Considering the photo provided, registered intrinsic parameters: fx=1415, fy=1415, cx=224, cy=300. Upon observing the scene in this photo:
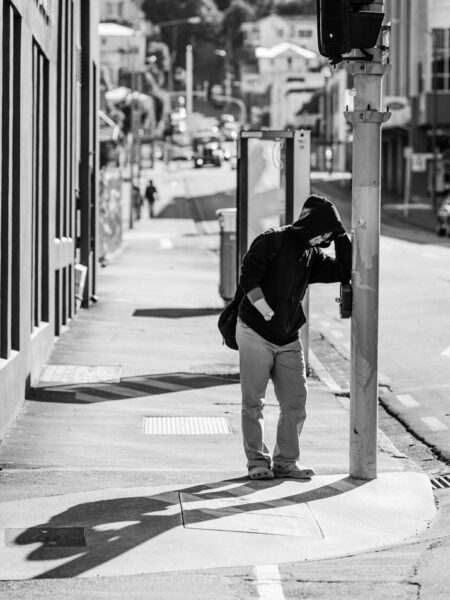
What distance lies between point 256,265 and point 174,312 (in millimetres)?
13411

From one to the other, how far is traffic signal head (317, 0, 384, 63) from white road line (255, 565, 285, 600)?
133 inches

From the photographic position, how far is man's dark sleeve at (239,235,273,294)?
900cm

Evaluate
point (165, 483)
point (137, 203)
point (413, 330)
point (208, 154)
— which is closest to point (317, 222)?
point (165, 483)

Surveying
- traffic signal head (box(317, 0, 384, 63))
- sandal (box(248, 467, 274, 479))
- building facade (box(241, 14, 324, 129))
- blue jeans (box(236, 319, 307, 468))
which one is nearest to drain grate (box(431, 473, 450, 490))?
blue jeans (box(236, 319, 307, 468))

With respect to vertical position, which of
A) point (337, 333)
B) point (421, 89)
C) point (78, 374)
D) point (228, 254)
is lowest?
point (337, 333)

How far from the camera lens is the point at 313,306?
24891mm

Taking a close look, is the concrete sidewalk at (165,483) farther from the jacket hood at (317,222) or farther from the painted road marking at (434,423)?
the jacket hood at (317,222)

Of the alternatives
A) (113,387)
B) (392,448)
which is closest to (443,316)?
(113,387)

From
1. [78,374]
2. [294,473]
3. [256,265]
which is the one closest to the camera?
[256,265]

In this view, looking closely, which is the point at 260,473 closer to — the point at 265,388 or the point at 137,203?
the point at 265,388

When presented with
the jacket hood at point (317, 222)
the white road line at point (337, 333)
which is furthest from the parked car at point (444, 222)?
the jacket hood at point (317, 222)

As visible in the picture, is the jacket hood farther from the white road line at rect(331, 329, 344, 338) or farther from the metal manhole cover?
the white road line at rect(331, 329, 344, 338)

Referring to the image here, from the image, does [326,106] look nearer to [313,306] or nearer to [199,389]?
[313,306]

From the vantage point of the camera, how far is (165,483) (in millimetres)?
9227
